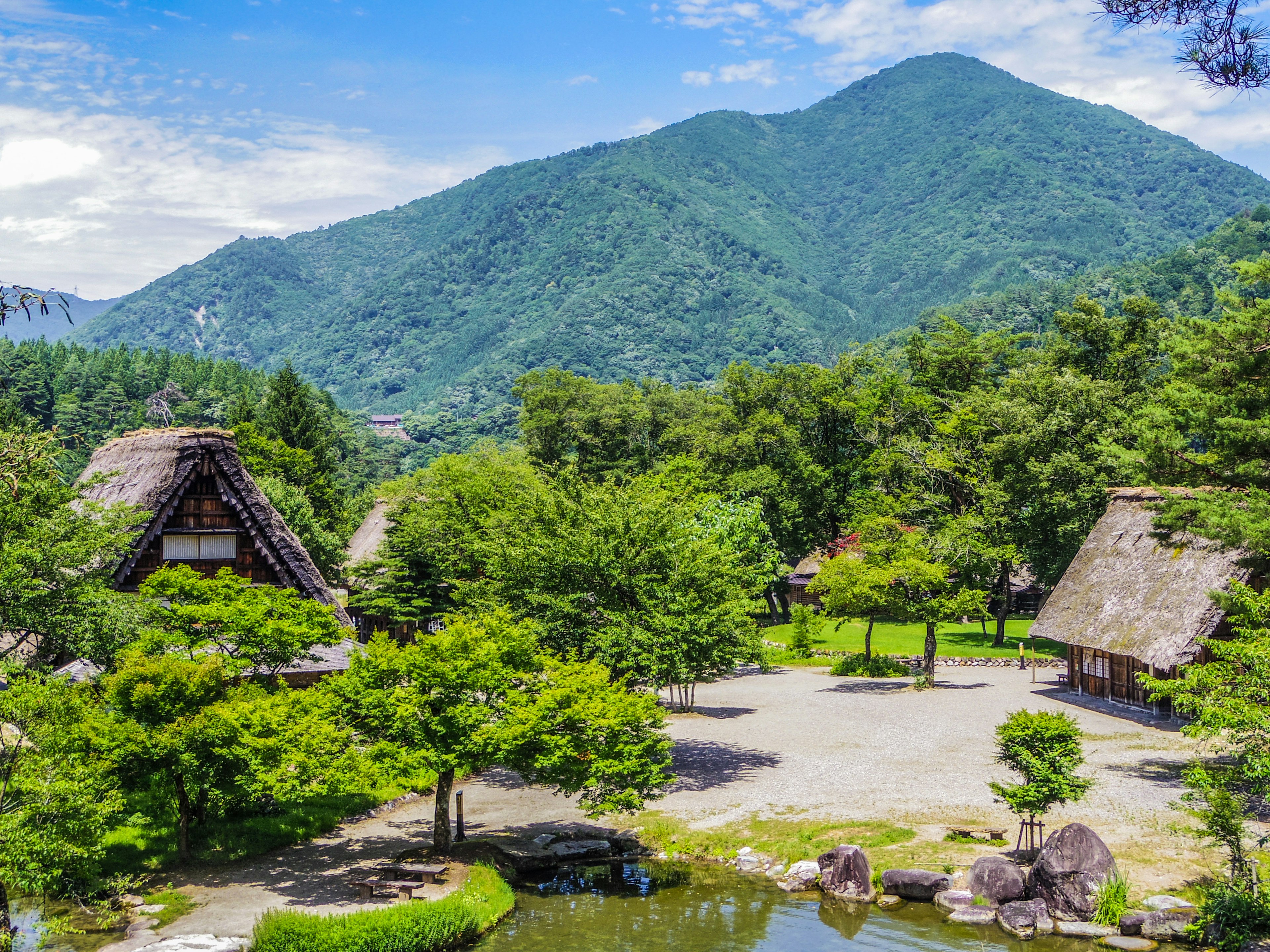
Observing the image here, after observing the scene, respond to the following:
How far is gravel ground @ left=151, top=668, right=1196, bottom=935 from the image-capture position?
62.5 feet

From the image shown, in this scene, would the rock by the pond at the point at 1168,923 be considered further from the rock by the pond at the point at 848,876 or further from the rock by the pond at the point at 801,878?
the rock by the pond at the point at 801,878

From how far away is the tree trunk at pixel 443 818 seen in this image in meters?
20.0

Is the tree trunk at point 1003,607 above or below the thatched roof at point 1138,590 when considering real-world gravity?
below

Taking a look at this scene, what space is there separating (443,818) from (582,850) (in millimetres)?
3169

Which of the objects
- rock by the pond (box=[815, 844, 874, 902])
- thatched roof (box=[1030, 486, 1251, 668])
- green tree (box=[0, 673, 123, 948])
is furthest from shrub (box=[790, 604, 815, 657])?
green tree (box=[0, 673, 123, 948])

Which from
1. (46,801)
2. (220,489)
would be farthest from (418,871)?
(220,489)

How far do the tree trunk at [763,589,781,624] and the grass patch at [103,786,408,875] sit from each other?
136ft

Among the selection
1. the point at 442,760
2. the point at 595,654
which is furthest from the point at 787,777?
the point at 442,760

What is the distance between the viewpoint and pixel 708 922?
18.0 m

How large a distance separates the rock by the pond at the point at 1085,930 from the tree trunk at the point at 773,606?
1730 inches

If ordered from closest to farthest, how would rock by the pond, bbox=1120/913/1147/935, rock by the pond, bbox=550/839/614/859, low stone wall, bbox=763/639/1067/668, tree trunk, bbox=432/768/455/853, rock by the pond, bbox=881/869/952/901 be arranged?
rock by the pond, bbox=1120/913/1147/935
rock by the pond, bbox=881/869/952/901
tree trunk, bbox=432/768/455/853
rock by the pond, bbox=550/839/614/859
low stone wall, bbox=763/639/1067/668

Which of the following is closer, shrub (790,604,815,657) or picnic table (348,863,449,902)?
picnic table (348,863,449,902)

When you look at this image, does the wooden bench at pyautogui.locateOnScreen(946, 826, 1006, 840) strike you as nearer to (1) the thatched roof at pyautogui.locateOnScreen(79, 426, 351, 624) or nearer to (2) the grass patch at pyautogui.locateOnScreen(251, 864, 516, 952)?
(2) the grass patch at pyautogui.locateOnScreen(251, 864, 516, 952)

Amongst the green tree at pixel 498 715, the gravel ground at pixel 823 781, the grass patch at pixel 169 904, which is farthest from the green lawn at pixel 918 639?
the grass patch at pixel 169 904
